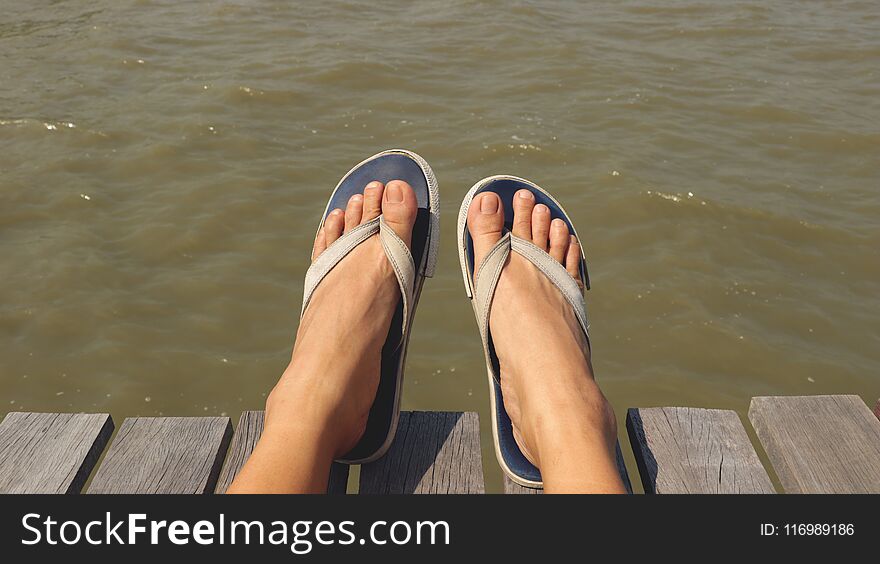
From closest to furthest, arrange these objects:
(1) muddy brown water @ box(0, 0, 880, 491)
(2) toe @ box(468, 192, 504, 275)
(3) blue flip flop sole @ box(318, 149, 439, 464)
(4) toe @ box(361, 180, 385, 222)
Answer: (3) blue flip flop sole @ box(318, 149, 439, 464), (2) toe @ box(468, 192, 504, 275), (4) toe @ box(361, 180, 385, 222), (1) muddy brown water @ box(0, 0, 880, 491)

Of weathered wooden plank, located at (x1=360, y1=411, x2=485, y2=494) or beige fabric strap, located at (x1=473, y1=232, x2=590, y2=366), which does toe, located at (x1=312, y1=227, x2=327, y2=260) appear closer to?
beige fabric strap, located at (x1=473, y1=232, x2=590, y2=366)

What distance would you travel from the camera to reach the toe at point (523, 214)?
230 cm

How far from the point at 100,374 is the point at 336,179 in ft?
5.73

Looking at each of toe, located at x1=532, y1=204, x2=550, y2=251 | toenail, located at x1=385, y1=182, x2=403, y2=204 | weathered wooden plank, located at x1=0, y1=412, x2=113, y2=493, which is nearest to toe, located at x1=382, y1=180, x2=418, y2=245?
toenail, located at x1=385, y1=182, x2=403, y2=204

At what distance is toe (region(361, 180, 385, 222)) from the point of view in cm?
234

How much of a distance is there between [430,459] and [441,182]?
247 centimetres

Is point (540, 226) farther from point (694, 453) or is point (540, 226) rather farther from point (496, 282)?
point (694, 453)

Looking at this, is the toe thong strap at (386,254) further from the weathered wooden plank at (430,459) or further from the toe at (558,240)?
the toe at (558,240)

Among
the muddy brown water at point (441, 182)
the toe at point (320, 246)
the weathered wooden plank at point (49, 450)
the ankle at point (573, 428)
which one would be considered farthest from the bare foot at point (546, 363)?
the weathered wooden plank at point (49, 450)

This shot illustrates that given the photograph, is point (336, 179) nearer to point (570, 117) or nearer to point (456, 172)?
point (456, 172)

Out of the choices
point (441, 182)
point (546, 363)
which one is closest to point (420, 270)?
point (546, 363)

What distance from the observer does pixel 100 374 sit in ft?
8.71
